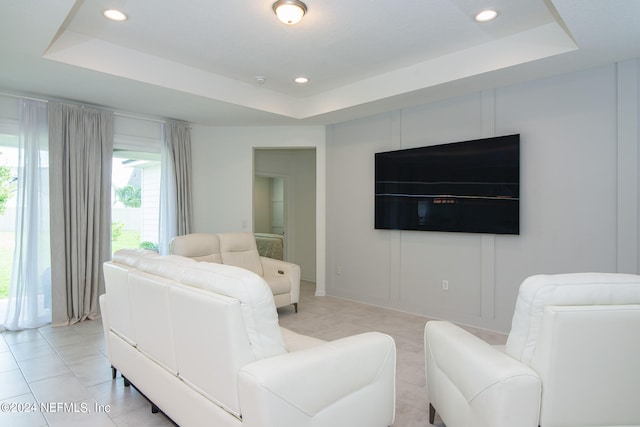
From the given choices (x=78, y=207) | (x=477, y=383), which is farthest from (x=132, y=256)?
(x=78, y=207)

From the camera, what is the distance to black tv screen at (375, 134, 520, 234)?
3.84 metres

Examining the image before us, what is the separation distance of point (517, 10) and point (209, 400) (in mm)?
3369

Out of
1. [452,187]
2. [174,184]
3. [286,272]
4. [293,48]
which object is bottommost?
[286,272]

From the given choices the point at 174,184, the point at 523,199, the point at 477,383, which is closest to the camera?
the point at 477,383

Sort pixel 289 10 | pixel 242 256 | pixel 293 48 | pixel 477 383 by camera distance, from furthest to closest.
Answer: pixel 242 256
pixel 293 48
pixel 289 10
pixel 477 383

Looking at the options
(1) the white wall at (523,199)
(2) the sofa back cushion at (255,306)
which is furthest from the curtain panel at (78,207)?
(2) the sofa back cushion at (255,306)

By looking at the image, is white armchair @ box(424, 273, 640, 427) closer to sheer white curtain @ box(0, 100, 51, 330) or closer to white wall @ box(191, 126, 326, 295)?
white wall @ box(191, 126, 326, 295)

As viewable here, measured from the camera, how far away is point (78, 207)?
4277 mm

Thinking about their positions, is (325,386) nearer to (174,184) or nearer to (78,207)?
(78,207)

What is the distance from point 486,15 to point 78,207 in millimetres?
4559

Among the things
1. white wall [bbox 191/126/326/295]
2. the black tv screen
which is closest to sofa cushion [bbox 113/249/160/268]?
white wall [bbox 191/126/326/295]

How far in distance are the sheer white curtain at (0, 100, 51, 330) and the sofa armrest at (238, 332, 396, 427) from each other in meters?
3.81

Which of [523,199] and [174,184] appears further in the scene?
[174,184]

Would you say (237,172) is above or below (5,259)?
above
